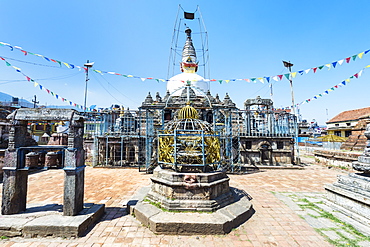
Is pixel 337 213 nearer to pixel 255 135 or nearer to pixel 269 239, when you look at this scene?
pixel 269 239

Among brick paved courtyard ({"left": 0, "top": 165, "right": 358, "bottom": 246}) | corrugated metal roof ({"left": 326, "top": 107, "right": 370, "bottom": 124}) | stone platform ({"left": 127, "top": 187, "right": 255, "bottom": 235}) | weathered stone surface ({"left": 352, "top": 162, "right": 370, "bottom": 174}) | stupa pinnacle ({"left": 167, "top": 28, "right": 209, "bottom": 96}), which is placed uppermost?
stupa pinnacle ({"left": 167, "top": 28, "right": 209, "bottom": 96})

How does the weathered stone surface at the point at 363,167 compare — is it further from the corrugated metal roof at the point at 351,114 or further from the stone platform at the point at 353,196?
the corrugated metal roof at the point at 351,114

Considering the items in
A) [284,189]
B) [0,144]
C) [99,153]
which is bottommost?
[284,189]

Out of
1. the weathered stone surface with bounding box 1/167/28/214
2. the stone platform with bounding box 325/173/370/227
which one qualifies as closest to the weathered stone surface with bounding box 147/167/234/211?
the stone platform with bounding box 325/173/370/227

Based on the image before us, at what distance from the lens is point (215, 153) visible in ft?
20.6

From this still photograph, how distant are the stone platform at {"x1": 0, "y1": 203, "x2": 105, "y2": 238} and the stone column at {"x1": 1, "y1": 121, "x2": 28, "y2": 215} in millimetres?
212

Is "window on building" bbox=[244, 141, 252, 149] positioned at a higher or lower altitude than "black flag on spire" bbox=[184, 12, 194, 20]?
lower

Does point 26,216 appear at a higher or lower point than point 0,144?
lower

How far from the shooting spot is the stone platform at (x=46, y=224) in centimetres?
404

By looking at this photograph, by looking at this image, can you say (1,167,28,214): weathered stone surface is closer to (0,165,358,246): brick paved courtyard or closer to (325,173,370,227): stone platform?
(0,165,358,246): brick paved courtyard

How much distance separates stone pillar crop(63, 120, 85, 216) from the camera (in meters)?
4.50

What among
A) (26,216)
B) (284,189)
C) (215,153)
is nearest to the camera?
(26,216)

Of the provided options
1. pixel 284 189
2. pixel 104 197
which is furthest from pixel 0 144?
pixel 284 189

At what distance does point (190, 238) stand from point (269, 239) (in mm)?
1814
